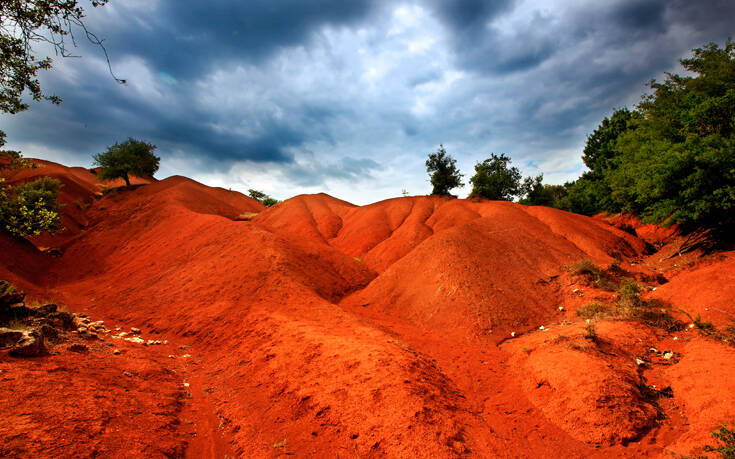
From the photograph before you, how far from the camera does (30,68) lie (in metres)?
5.77

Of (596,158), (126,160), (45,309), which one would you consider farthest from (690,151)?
(126,160)

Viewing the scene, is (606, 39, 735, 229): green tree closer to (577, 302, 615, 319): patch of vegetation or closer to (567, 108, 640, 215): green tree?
(577, 302, 615, 319): patch of vegetation

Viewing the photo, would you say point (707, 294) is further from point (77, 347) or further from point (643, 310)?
point (77, 347)

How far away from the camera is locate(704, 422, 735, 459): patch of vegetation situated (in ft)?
11.7

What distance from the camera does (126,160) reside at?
1246 inches

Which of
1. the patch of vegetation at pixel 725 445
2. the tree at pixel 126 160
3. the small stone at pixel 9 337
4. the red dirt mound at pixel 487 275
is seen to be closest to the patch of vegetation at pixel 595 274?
the red dirt mound at pixel 487 275

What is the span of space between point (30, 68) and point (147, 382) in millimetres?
7035

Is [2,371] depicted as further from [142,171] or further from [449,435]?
[142,171]

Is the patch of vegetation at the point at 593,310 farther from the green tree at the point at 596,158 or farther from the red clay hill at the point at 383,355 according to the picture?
the green tree at the point at 596,158

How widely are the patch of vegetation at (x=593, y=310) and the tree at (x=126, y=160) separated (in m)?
42.2

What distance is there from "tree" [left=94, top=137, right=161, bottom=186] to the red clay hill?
17562 mm

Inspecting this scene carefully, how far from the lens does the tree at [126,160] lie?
102 feet

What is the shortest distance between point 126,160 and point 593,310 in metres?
43.3

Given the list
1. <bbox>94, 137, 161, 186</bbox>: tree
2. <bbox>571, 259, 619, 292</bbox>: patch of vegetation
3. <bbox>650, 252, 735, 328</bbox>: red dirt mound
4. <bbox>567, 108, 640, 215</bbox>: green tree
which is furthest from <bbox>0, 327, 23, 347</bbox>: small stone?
<bbox>567, 108, 640, 215</bbox>: green tree
